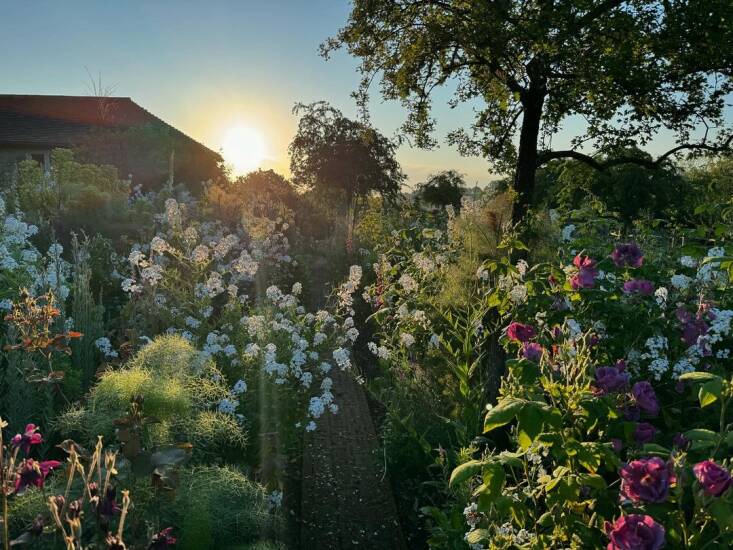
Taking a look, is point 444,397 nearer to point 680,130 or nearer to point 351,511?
point 351,511

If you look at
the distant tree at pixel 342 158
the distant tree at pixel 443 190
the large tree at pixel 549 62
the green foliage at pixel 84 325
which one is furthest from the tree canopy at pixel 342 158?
the green foliage at pixel 84 325

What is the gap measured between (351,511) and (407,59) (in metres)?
5.31

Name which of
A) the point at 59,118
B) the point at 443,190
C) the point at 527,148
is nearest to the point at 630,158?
the point at 527,148

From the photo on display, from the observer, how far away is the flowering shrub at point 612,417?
1.54 m

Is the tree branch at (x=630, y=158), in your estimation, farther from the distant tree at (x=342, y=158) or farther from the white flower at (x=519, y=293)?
the distant tree at (x=342, y=158)

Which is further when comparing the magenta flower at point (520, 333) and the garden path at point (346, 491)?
the garden path at point (346, 491)

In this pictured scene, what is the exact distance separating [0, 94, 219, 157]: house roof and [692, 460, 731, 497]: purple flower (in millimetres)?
23013

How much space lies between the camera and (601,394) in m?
2.02

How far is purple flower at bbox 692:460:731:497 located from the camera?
4.49ft

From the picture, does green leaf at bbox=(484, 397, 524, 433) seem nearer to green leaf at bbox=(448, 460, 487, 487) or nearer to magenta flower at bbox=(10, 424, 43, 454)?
green leaf at bbox=(448, 460, 487, 487)

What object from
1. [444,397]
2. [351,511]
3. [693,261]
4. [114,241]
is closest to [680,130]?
[693,261]

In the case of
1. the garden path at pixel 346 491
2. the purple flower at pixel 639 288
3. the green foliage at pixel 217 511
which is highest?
the purple flower at pixel 639 288

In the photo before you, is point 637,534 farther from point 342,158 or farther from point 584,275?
point 342,158

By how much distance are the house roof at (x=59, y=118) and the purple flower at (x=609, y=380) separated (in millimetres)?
22330
